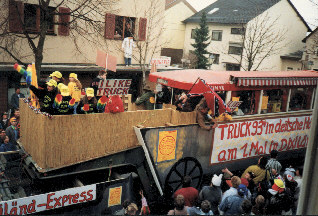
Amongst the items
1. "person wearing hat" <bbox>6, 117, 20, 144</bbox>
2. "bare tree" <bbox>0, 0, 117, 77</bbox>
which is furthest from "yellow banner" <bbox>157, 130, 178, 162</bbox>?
"bare tree" <bbox>0, 0, 117, 77</bbox>

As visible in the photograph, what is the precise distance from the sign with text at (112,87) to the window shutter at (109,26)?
11465mm

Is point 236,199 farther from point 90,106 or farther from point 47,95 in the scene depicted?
point 47,95

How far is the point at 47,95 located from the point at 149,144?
2.85m

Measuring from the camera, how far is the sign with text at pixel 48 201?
5809mm

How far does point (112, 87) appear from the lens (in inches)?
313

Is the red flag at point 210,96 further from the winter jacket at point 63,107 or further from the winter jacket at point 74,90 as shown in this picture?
the winter jacket at point 63,107

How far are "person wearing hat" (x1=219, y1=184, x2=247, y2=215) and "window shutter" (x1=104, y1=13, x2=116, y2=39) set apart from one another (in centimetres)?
1472

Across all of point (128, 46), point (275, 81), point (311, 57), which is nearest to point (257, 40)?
point (311, 57)

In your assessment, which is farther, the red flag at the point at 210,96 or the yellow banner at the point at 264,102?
the yellow banner at the point at 264,102

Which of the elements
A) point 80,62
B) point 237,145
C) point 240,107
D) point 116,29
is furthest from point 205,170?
point 116,29

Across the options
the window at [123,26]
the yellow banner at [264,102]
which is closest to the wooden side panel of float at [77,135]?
the yellow banner at [264,102]

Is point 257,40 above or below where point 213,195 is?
above

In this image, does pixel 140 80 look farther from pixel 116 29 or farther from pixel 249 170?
pixel 249 170

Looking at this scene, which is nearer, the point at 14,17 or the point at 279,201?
the point at 279,201
